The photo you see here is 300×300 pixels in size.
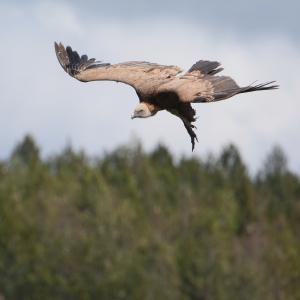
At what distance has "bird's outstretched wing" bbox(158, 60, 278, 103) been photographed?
941 inches

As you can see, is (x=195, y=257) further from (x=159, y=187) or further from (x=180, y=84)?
(x=180, y=84)

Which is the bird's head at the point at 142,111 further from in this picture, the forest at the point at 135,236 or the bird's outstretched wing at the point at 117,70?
the forest at the point at 135,236

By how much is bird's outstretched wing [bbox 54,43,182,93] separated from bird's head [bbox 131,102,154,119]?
0.24 meters

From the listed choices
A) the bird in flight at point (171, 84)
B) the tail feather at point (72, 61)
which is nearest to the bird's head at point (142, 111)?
the bird in flight at point (171, 84)

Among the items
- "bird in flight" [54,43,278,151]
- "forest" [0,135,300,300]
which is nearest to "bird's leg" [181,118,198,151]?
"bird in flight" [54,43,278,151]

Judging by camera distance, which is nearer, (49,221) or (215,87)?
(215,87)

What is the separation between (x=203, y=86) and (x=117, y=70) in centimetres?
199

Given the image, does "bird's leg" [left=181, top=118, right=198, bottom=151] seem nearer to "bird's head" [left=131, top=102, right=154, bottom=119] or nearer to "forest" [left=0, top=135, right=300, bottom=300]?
"bird's head" [left=131, top=102, right=154, bottom=119]

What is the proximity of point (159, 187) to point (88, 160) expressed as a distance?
4.97m

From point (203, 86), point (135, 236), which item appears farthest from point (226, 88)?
point (135, 236)

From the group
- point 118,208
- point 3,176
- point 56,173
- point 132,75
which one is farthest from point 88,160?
point 132,75

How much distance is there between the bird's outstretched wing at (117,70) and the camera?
83.0 feet

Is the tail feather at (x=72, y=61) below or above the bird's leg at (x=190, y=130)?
above

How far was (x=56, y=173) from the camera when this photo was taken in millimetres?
87875
